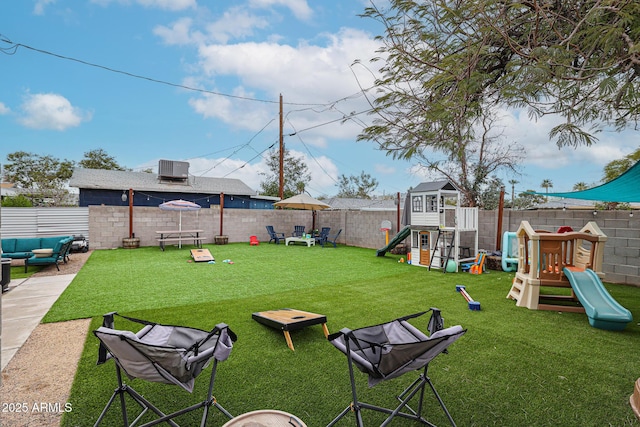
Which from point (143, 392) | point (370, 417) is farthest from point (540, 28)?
point (143, 392)

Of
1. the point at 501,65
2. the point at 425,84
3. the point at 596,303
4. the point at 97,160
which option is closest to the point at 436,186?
the point at 596,303

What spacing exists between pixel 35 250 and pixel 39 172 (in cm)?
1791

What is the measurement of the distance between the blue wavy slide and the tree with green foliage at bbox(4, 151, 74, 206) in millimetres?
25239

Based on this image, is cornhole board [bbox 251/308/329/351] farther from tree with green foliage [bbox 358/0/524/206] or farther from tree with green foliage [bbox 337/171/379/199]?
tree with green foliage [bbox 337/171/379/199]

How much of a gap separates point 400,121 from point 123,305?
4.55 meters

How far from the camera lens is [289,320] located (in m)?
3.49

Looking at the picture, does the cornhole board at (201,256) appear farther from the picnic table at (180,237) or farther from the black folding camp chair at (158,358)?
the black folding camp chair at (158,358)

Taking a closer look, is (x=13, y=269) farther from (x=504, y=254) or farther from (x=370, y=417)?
(x=504, y=254)

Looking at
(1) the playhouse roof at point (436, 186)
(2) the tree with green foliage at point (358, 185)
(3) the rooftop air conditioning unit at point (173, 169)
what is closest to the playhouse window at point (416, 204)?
(1) the playhouse roof at point (436, 186)

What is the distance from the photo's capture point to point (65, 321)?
408 cm

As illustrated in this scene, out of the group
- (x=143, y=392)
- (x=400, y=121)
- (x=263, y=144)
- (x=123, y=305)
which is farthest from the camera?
(x=263, y=144)

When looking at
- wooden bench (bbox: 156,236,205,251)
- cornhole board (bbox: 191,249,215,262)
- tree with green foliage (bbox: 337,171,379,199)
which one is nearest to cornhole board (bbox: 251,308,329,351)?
cornhole board (bbox: 191,249,215,262)

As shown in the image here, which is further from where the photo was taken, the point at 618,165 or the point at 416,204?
the point at 618,165

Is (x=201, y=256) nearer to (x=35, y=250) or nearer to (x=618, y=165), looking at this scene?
(x=35, y=250)
